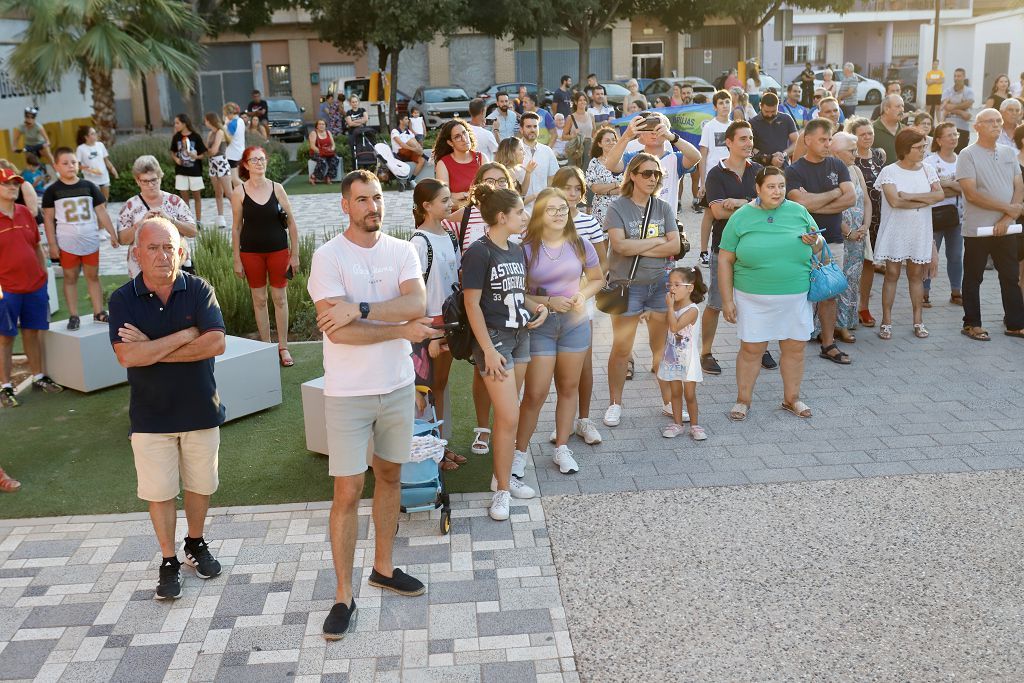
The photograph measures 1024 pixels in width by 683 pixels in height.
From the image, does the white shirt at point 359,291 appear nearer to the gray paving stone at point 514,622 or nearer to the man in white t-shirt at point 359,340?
the man in white t-shirt at point 359,340

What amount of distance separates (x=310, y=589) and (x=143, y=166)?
4.23 m

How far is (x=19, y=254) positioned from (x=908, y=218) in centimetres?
750

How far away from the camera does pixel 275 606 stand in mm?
4973

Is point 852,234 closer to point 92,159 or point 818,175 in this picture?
point 818,175

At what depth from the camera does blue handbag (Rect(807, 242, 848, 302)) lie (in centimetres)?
748

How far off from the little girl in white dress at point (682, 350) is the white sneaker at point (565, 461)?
0.88m

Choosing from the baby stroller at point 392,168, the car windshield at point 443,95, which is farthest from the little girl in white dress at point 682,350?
the car windshield at point 443,95

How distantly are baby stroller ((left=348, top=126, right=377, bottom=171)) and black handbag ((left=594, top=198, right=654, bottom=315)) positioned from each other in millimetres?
15722

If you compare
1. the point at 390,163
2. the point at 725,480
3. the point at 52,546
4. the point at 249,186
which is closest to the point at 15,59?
the point at 390,163

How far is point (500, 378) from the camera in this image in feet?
18.7

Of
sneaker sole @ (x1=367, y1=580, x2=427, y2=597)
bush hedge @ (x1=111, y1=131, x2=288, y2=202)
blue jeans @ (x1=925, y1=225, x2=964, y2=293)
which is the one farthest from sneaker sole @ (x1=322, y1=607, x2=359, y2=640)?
bush hedge @ (x1=111, y1=131, x2=288, y2=202)

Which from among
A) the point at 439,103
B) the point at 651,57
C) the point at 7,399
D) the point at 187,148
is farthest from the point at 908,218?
the point at 651,57

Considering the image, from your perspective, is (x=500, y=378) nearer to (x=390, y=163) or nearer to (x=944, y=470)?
(x=944, y=470)

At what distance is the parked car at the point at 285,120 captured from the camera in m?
32.0
